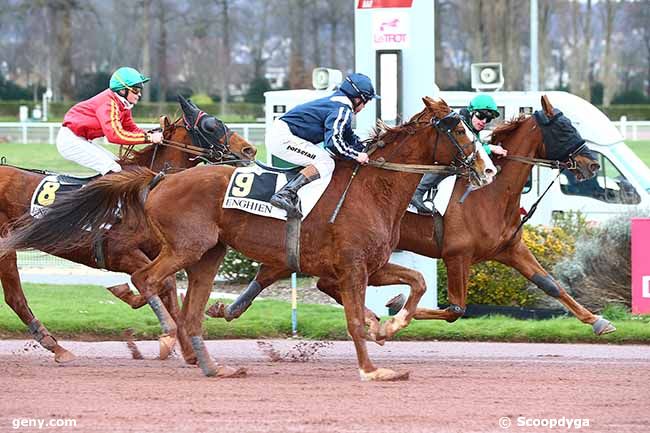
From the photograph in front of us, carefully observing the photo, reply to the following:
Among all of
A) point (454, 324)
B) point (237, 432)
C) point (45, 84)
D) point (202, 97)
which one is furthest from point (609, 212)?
point (45, 84)

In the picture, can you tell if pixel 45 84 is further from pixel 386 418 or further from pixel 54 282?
pixel 386 418

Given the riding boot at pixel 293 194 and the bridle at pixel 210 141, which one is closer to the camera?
the riding boot at pixel 293 194

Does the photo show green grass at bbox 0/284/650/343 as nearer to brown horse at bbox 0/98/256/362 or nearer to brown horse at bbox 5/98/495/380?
brown horse at bbox 0/98/256/362

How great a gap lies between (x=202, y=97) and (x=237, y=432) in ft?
161

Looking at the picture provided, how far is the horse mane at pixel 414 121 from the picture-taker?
875cm

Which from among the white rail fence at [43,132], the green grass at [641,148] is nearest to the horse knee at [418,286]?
the white rail fence at [43,132]

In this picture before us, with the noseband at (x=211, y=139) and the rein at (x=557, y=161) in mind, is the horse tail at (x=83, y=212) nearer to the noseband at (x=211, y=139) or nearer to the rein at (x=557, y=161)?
the noseband at (x=211, y=139)

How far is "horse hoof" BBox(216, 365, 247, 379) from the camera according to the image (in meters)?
8.80

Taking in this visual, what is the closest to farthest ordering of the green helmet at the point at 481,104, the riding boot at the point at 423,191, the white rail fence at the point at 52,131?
the riding boot at the point at 423,191
the green helmet at the point at 481,104
the white rail fence at the point at 52,131

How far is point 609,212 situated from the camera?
1576cm

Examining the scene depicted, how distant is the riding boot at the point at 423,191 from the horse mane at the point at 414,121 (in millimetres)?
1038

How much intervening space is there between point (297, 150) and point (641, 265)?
4370 millimetres

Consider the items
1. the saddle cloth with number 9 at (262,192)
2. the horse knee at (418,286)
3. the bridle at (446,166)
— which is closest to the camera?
the saddle cloth with number 9 at (262,192)

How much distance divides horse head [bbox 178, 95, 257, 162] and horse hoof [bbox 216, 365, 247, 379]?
6.40 feet
